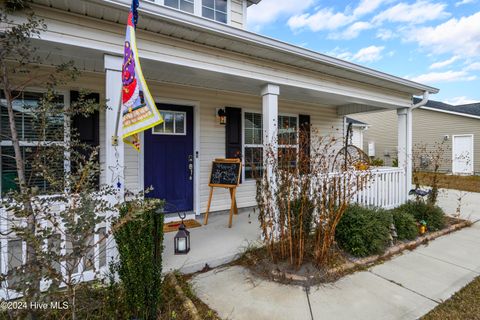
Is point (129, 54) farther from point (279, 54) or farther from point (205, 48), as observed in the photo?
point (279, 54)

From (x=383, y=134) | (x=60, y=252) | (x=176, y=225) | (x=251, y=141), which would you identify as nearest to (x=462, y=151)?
(x=383, y=134)

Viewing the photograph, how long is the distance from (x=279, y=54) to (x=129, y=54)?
1988 millimetres

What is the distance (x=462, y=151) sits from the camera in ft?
41.0

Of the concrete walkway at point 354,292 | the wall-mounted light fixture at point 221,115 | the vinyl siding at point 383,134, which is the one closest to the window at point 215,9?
the wall-mounted light fixture at point 221,115

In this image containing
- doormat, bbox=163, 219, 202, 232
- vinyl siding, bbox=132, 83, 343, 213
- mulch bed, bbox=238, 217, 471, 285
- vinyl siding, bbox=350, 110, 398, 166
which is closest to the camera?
mulch bed, bbox=238, 217, 471, 285

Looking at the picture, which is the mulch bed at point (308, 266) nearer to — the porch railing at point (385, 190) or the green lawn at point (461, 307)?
the green lawn at point (461, 307)

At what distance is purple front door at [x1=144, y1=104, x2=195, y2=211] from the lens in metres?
4.07

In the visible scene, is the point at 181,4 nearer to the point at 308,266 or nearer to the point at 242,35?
the point at 242,35

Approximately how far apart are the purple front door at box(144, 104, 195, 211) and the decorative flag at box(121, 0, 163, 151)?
84.9 inches

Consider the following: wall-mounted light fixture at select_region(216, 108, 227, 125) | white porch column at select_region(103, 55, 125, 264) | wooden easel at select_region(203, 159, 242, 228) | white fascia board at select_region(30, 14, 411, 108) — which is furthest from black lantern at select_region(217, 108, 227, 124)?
white porch column at select_region(103, 55, 125, 264)

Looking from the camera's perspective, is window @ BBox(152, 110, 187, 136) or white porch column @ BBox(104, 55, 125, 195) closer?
white porch column @ BBox(104, 55, 125, 195)

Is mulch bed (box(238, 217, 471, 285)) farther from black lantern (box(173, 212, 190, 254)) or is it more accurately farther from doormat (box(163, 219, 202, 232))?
doormat (box(163, 219, 202, 232))

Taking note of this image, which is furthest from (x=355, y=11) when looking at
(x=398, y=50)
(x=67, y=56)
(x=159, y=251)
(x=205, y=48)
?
(x=159, y=251)

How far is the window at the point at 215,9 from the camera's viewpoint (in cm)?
473
